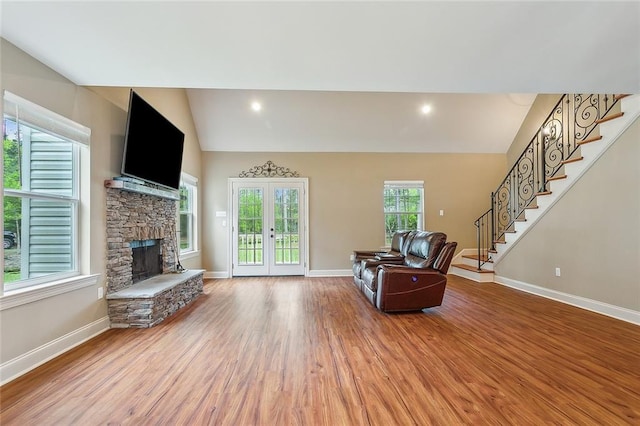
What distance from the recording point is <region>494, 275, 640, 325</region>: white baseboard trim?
3.44 metres

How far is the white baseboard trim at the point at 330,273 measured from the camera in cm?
648

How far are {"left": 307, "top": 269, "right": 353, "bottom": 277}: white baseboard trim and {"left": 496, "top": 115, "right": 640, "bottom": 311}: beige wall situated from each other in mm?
3421

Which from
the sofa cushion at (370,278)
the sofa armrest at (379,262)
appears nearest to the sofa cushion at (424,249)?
the sofa armrest at (379,262)

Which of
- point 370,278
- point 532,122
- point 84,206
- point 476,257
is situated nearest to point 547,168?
point 532,122

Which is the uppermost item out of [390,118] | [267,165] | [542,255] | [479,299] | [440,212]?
[390,118]

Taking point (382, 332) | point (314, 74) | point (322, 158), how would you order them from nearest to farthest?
point (314, 74) < point (382, 332) < point (322, 158)

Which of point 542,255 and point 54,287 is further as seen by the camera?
point 542,255

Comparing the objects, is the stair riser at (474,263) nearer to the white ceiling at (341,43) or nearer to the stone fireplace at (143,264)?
the white ceiling at (341,43)

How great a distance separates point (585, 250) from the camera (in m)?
4.00

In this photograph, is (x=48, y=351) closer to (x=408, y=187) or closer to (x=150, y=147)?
(x=150, y=147)

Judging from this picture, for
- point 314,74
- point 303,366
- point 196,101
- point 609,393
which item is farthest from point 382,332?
point 196,101

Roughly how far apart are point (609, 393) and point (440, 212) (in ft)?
16.3

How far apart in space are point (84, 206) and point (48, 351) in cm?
136

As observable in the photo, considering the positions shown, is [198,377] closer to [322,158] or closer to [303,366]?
[303,366]
